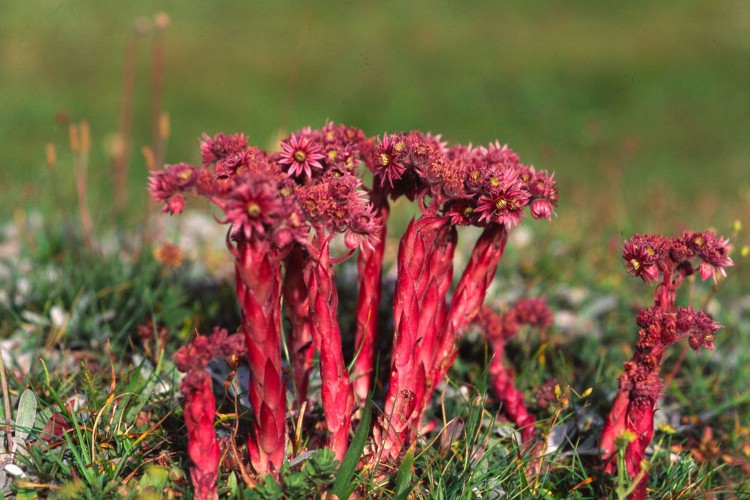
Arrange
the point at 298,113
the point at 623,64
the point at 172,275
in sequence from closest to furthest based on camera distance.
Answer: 1. the point at 172,275
2. the point at 298,113
3. the point at 623,64

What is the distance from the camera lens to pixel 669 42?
19.0 metres

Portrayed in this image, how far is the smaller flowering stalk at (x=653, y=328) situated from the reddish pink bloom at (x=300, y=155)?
131 centimetres

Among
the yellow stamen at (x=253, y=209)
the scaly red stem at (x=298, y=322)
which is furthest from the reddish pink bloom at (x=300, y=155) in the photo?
the yellow stamen at (x=253, y=209)

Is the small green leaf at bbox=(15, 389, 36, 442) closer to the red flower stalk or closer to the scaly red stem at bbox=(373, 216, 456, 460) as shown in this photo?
the red flower stalk

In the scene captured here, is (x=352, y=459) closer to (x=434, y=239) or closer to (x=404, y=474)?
(x=404, y=474)

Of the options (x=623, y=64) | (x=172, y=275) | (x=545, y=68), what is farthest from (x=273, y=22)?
(x=172, y=275)

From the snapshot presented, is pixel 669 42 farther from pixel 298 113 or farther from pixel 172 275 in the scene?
pixel 172 275

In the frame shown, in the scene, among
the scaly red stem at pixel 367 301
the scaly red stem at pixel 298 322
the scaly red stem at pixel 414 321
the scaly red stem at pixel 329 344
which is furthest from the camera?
the scaly red stem at pixel 367 301

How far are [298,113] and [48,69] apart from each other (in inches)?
261

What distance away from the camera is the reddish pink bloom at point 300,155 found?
252 cm

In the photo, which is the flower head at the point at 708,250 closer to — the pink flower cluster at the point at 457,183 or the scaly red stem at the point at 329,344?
the pink flower cluster at the point at 457,183

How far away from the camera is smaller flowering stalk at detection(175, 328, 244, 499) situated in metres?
2.19

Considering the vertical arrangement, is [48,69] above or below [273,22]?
below

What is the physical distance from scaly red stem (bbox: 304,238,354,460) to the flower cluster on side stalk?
0.20m
